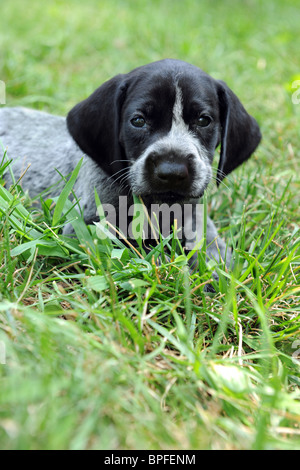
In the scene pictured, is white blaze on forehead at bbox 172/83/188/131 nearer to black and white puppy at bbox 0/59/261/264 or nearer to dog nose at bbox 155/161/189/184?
black and white puppy at bbox 0/59/261/264

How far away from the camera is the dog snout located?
3.20 meters

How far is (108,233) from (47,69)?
4.49m

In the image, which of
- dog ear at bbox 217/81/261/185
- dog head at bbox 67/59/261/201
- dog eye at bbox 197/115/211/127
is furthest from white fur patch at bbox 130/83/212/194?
dog ear at bbox 217/81/261/185

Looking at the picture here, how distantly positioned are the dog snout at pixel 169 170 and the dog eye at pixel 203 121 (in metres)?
0.37

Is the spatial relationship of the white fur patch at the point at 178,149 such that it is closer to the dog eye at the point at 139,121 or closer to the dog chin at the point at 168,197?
the dog chin at the point at 168,197

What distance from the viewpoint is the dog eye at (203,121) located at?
3523mm

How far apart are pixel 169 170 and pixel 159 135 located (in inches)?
13.1

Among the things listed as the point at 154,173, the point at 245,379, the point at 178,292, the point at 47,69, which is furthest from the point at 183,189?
the point at 47,69

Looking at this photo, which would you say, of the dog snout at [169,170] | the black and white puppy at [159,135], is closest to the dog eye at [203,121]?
the black and white puppy at [159,135]

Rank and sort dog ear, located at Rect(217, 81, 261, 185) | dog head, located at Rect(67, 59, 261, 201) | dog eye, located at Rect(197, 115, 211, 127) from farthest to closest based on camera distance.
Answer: dog ear, located at Rect(217, 81, 261, 185) → dog eye, located at Rect(197, 115, 211, 127) → dog head, located at Rect(67, 59, 261, 201)

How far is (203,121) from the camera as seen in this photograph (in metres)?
3.55

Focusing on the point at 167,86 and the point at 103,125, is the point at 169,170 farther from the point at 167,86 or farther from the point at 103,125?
the point at 103,125

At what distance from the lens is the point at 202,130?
3551 mm
